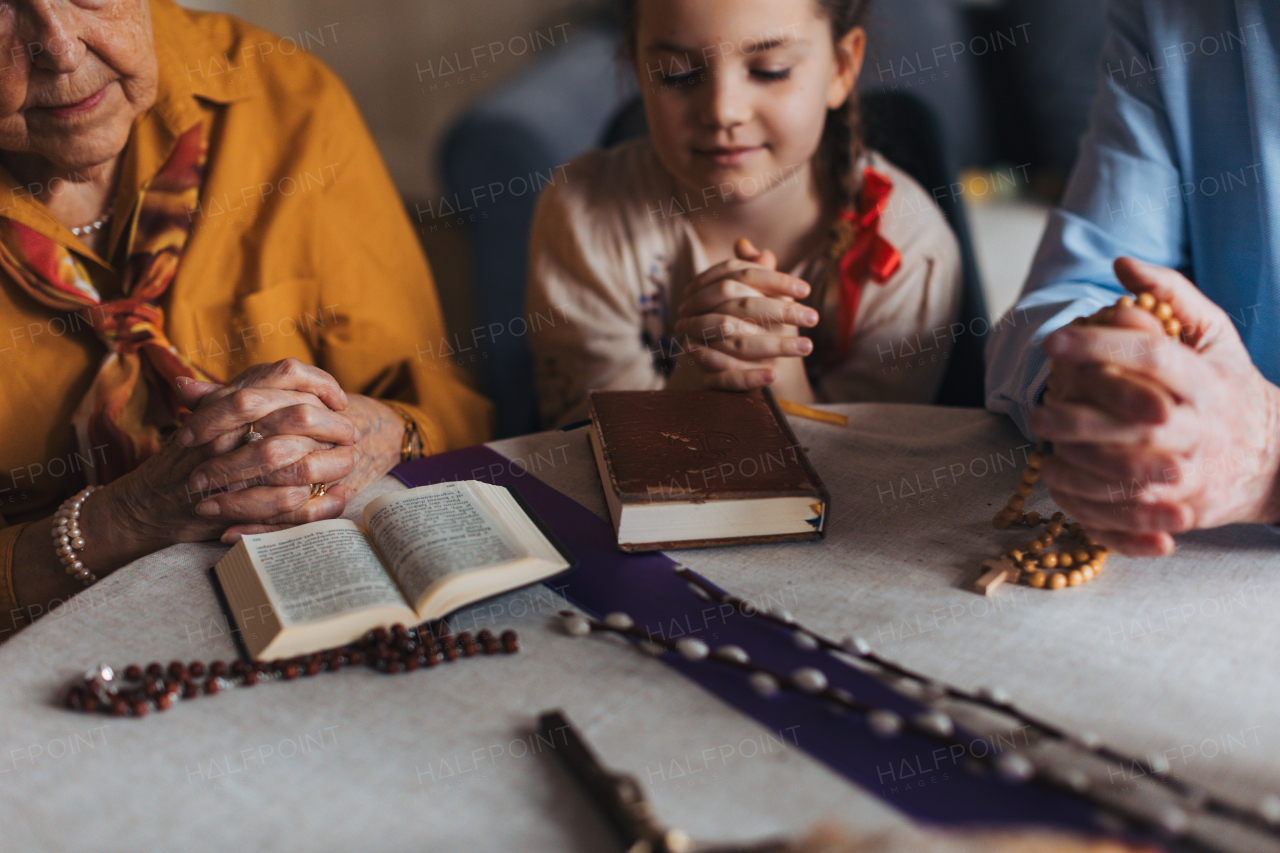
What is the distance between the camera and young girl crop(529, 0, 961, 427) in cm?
132

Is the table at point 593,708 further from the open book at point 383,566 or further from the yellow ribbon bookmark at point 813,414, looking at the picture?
the yellow ribbon bookmark at point 813,414

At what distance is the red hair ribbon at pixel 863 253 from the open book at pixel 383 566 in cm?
78

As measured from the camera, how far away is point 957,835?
533 mm

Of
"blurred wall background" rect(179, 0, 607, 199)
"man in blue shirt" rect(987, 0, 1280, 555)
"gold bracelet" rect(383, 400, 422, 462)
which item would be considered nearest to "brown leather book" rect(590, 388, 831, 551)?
"man in blue shirt" rect(987, 0, 1280, 555)

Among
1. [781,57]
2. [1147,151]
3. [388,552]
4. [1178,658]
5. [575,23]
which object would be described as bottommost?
[1178,658]

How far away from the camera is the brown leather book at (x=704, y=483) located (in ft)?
2.77

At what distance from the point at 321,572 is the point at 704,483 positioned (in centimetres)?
35

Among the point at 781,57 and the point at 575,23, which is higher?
the point at 575,23

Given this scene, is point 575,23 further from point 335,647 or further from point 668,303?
point 335,647

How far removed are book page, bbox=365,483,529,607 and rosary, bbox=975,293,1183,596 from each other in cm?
42

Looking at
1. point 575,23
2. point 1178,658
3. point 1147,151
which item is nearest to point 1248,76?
point 1147,151

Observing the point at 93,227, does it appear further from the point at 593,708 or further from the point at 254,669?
the point at 593,708

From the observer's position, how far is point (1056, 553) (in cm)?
82

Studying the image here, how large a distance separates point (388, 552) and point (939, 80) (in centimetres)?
296
